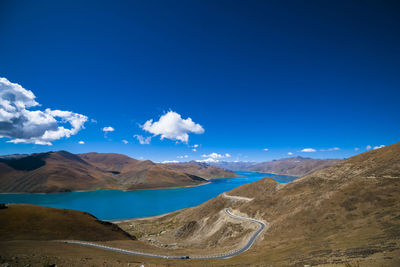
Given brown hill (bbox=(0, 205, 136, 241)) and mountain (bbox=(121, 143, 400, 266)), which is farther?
brown hill (bbox=(0, 205, 136, 241))

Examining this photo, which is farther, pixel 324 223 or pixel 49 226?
pixel 324 223

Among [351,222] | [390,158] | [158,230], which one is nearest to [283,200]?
[351,222]

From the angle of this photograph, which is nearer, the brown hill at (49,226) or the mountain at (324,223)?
the mountain at (324,223)

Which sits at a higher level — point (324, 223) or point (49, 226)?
point (49, 226)

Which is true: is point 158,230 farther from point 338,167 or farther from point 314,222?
point 338,167
